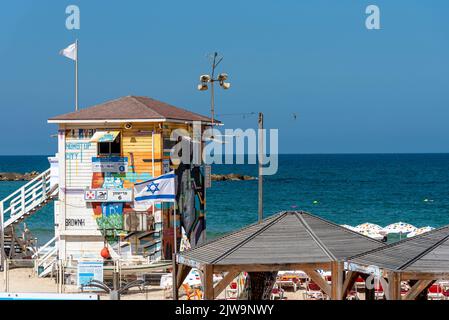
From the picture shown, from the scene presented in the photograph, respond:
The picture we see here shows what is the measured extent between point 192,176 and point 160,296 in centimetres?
659

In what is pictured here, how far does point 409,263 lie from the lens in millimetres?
12688

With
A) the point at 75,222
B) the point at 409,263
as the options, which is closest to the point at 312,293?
the point at 75,222

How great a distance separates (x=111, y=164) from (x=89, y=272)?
14.2ft

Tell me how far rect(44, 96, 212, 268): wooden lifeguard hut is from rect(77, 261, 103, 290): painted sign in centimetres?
291

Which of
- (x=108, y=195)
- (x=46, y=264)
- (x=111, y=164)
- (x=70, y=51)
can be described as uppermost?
(x=70, y=51)

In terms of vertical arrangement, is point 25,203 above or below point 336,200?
above

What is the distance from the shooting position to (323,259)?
45.2 ft

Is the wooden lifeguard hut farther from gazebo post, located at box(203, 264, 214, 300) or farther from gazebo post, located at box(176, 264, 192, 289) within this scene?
gazebo post, located at box(203, 264, 214, 300)

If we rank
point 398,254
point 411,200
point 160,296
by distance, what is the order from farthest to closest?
point 411,200, point 160,296, point 398,254

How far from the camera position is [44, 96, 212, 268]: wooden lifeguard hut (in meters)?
24.5

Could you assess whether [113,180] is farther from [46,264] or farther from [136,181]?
[46,264]

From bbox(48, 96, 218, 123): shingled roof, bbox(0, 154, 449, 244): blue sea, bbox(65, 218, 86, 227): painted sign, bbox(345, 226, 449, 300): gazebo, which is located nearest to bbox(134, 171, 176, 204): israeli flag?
bbox(48, 96, 218, 123): shingled roof

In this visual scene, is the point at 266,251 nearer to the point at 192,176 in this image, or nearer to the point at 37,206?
the point at 192,176
